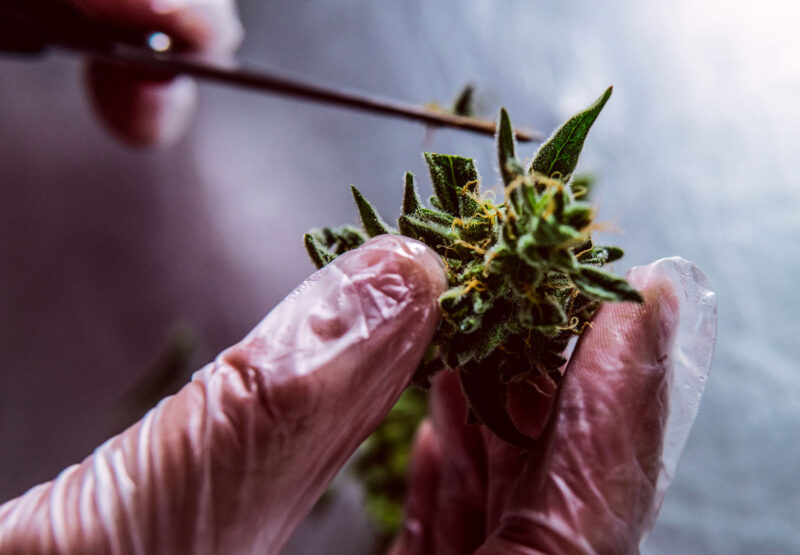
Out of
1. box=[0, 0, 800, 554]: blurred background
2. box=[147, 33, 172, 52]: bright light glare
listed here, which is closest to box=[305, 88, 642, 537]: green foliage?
box=[0, 0, 800, 554]: blurred background

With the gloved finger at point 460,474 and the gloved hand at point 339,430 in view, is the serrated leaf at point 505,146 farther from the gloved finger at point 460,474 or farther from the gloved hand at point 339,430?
the gloved finger at point 460,474

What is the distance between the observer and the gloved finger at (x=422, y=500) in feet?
4.53

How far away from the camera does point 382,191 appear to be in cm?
166

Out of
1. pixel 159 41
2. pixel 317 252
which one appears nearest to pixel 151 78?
pixel 159 41

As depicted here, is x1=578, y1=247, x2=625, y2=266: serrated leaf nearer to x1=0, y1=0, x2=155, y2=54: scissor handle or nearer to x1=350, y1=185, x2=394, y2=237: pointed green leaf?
x1=350, y1=185, x2=394, y2=237: pointed green leaf

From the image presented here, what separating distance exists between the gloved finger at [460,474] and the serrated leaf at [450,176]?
50cm

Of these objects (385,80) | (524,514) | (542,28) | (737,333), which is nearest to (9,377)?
(385,80)

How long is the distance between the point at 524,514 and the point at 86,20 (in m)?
1.21

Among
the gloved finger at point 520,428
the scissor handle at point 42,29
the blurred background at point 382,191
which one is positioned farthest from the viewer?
the blurred background at point 382,191

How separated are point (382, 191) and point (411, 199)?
0.94 m

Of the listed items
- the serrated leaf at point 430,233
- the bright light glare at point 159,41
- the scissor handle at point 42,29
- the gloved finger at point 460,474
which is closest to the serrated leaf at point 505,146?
the serrated leaf at point 430,233

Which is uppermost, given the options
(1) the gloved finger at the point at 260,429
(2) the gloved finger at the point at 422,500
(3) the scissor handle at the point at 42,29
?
(3) the scissor handle at the point at 42,29

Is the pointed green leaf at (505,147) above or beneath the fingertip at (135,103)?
beneath

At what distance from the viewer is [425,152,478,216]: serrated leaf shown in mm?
716
